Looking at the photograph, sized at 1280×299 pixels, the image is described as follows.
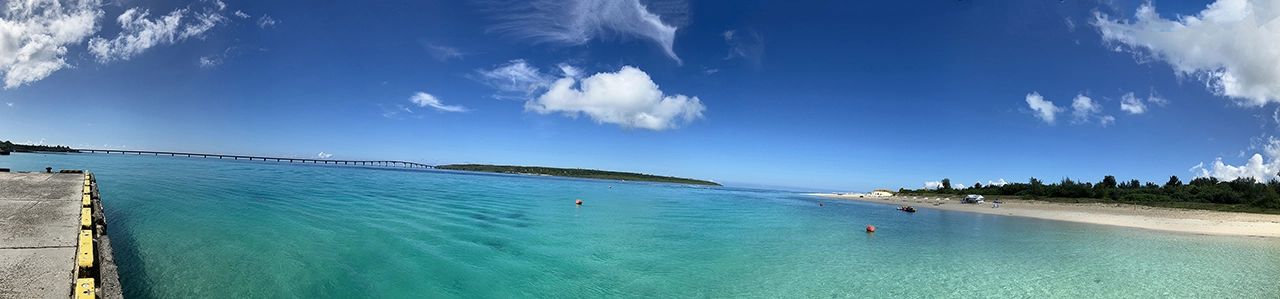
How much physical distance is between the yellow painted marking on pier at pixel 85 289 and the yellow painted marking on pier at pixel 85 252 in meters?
0.83

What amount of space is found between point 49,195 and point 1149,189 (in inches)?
3089

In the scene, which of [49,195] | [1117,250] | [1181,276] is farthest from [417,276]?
[1117,250]

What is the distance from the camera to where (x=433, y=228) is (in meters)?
16.4

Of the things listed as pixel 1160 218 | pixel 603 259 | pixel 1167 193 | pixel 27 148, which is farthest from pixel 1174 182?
pixel 27 148

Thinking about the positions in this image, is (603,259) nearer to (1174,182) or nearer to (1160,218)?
(1160,218)

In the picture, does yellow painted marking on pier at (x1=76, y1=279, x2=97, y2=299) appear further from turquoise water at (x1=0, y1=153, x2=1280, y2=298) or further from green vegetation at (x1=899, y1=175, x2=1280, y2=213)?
green vegetation at (x1=899, y1=175, x2=1280, y2=213)

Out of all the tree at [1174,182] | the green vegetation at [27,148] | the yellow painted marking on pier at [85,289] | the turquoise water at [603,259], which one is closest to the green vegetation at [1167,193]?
the tree at [1174,182]

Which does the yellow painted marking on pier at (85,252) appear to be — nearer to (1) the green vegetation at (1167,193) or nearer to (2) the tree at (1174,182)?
(1) the green vegetation at (1167,193)

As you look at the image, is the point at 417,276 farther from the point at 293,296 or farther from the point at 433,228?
the point at 433,228

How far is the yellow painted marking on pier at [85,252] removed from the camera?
598cm

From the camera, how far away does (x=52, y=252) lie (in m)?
7.20

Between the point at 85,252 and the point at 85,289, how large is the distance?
75.2 inches

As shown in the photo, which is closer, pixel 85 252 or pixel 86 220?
pixel 85 252

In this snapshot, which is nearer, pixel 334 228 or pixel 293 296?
pixel 293 296
